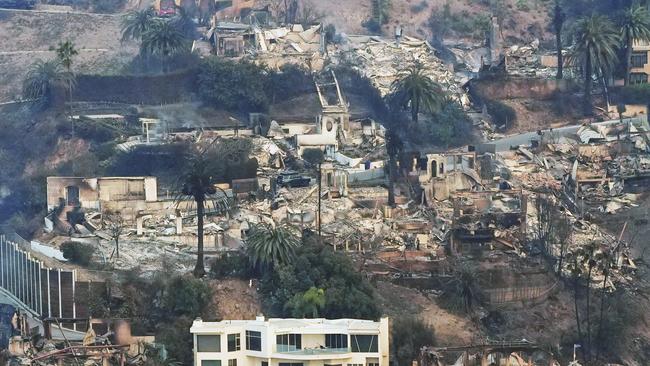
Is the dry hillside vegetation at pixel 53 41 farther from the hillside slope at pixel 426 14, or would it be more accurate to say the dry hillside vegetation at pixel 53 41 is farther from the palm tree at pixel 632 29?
the palm tree at pixel 632 29

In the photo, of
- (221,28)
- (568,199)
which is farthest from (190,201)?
(221,28)

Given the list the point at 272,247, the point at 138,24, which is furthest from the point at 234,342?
the point at 138,24

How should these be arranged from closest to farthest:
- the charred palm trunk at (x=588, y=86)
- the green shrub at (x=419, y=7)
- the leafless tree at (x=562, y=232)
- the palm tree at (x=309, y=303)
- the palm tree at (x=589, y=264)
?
the palm tree at (x=309, y=303), the palm tree at (x=589, y=264), the leafless tree at (x=562, y=232), the charred palm trunk at (x=588, y=86), the green shrub at (x=419, y=7)

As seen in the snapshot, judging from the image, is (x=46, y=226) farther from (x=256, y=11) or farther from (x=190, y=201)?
(x=256, y=11)

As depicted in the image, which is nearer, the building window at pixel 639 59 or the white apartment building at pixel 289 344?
the white apartment building at pixel 289 344

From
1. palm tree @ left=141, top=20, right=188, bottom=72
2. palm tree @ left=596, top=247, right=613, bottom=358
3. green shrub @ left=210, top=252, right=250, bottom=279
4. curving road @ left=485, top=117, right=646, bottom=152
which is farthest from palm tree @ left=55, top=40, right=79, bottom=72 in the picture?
palm tree @ left=596, top=247, right=613, bottom=358

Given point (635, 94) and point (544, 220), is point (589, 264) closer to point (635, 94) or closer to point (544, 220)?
point (544, 220)

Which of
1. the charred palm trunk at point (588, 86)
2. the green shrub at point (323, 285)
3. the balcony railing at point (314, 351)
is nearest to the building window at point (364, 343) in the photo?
the balcony railing at point (314, 351)
